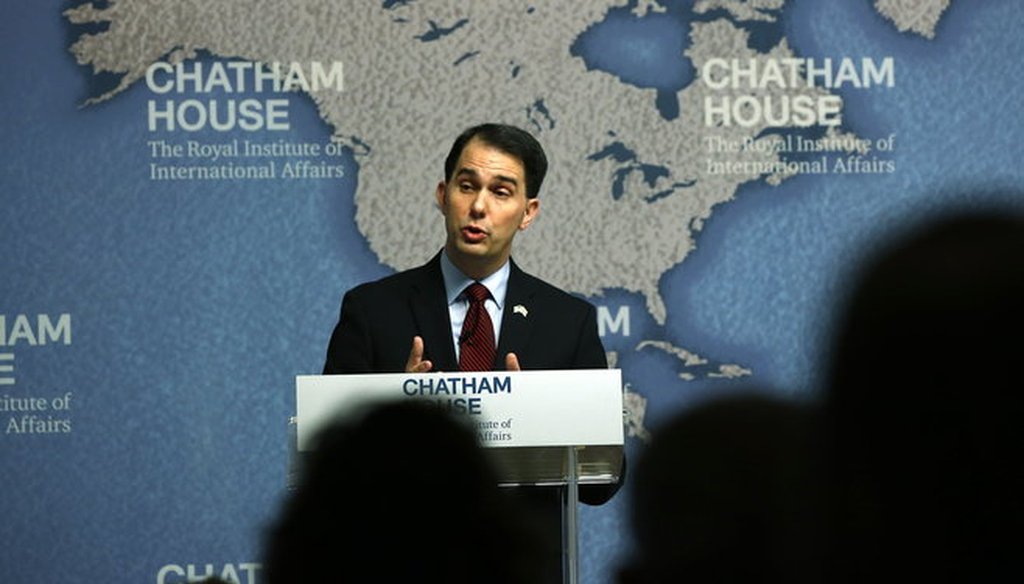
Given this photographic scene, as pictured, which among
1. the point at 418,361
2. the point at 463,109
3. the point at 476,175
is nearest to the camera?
the point at 418,361

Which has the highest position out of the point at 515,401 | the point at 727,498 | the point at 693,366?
the point at 693,366

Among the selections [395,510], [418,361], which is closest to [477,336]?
[418,361]

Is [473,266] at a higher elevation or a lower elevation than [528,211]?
lower

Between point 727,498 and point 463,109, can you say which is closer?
point 727,498

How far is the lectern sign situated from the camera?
8.66 ft

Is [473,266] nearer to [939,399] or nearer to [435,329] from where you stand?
[435,329]

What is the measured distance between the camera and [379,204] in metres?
4.90

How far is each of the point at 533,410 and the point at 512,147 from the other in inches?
57.1

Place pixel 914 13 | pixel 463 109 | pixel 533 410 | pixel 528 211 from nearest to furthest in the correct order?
pixel 533 410, pixel 528 211, pixel 463 109, pixel 914 13

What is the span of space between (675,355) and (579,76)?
3.26 ft

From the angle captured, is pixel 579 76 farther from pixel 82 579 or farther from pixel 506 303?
pixel 82 579

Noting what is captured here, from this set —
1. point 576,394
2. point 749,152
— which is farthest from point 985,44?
point 576,394

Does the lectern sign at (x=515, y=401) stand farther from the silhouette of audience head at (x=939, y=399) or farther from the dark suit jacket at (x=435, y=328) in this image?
the silhouette of audience head at (x=939, y=399)

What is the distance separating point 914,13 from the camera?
5.07m
